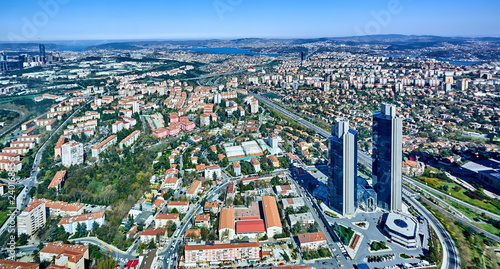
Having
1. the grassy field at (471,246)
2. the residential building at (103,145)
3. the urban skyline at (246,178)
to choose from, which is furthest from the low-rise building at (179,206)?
the grassy field at (471,246)

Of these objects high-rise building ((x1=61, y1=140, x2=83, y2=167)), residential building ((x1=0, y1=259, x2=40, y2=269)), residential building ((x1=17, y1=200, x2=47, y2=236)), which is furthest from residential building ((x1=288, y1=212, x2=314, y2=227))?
high-rise building ((x1=61, y1=140, x2=83, y2=167))

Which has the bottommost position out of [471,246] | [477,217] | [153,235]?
[471,246]

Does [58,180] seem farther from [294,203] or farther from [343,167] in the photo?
[343,167]

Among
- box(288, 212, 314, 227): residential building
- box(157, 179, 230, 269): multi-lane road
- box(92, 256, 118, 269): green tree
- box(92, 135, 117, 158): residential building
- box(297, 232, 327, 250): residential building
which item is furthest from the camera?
box(92, 135, 117, 158): residential building

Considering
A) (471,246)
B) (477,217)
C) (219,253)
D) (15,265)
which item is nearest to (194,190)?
(219,253)

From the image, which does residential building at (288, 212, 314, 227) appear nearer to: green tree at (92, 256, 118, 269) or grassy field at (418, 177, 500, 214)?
green tree at (92, 256, 118, 269)

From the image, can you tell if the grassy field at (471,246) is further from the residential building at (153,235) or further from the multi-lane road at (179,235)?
the residential building at (153,235)
